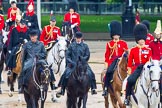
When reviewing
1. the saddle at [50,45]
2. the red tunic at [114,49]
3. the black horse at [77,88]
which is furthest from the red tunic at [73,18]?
the black horse at [77,88]

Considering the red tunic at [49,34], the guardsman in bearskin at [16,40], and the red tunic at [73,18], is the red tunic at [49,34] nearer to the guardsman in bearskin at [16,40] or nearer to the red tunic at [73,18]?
the guardsman in bearskin at [16,40]

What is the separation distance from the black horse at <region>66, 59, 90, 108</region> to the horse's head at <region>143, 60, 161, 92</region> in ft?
11.4

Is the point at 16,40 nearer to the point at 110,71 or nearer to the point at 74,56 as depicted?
the point at 74,56

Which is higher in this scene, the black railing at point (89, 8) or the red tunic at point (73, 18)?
the red tunic at point (73, 18)

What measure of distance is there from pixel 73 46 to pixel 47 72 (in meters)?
1.85

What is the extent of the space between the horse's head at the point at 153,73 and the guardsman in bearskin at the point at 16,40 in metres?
8.69

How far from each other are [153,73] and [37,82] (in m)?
4.19

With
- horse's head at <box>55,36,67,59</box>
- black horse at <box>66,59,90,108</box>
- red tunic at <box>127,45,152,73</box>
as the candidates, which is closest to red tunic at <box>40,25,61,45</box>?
horse's head at <box>55,36,67,59</box>

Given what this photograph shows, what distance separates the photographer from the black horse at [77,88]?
2210 centimetres

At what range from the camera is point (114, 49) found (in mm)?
22719

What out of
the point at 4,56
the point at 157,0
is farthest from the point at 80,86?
the point at 157,0

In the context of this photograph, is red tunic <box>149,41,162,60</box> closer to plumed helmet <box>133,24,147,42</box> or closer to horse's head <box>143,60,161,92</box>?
plumed helmet <box>133,24,147,42</box>

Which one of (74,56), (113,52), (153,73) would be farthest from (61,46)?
(153,73)

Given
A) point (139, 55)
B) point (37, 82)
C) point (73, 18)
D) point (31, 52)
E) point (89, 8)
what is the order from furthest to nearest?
point (89, 8) → point (73, 18) → point (31, 52) → point (37, 82) → point (139, 55)
